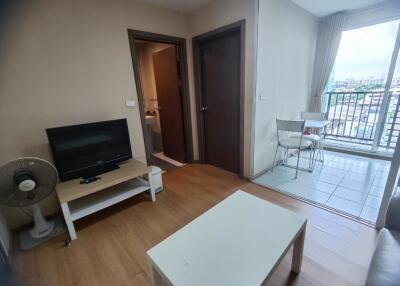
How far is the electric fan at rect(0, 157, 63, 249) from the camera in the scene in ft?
4.68

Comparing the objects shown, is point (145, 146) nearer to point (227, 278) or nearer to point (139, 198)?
point (139, 198)

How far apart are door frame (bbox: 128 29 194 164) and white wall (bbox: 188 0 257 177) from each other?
1.13 ft

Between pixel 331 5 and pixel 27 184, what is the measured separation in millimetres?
4130

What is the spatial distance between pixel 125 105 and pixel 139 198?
1163 millimetres

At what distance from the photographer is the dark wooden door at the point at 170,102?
9.61 ft

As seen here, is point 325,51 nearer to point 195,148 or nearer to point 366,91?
point 366,91

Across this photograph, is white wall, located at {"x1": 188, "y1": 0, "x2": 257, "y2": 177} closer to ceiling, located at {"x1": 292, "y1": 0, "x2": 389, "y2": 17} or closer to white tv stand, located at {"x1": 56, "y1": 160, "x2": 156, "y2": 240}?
ceiling, located at {"x1": 292, "y1": 0, "x2": 389, "y2": 17}

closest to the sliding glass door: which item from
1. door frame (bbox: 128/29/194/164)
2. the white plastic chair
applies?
the white plastic chair

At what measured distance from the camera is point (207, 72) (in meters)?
2.79

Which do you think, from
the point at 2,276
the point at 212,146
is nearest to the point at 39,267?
the point at 2,276

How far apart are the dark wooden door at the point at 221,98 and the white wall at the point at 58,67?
0.94m

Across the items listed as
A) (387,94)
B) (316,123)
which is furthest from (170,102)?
(387,94)

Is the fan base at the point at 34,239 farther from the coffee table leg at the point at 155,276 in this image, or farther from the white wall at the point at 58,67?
the coffee table leg at the point at 155,276

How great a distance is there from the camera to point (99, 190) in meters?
1.82
